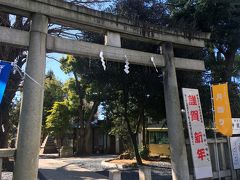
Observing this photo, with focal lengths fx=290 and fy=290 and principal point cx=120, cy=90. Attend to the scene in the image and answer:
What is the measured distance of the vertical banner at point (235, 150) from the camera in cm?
1002

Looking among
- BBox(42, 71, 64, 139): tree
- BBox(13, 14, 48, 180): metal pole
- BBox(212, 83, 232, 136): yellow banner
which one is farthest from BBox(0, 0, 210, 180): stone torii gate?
BBox(42, 71, 64, 139): tree

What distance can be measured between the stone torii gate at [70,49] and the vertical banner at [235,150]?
7.78 ft

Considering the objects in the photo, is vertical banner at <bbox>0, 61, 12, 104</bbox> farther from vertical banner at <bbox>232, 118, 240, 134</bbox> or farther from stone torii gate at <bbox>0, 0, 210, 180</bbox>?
vertical banner at <bbox>232, 118, 240, 134</bbox>

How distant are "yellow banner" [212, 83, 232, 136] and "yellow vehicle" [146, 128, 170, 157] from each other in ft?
51.1

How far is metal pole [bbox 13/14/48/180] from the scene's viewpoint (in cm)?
638

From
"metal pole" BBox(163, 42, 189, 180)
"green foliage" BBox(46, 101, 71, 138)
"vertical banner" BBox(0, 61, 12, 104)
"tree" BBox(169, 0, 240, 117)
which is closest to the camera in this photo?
"vertical banner" BBox(0, 61, 12, 104)

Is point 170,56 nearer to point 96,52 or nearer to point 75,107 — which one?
point 96,52

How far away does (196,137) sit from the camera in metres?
8.93

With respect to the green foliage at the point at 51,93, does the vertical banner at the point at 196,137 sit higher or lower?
lower

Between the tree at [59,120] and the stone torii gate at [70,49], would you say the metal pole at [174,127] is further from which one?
the tree at [59,120]

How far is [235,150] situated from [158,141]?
1592cm

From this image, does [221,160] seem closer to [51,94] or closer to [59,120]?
[59,120]

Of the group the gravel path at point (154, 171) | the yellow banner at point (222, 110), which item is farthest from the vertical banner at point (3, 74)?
the gravel path at point (154, 171)

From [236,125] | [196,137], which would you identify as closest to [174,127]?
[196,137]
